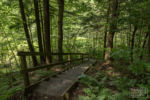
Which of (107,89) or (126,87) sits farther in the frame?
(126,87)

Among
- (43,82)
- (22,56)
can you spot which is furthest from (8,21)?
(43,82)

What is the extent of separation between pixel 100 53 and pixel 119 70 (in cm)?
1154

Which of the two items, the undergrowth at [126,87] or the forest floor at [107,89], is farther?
the forest floor at [107,89]

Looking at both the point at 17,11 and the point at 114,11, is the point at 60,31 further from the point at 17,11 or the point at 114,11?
the point at 17,11

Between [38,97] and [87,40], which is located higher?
[87,40]

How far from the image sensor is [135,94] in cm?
252

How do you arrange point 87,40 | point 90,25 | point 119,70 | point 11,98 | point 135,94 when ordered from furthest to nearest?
point 87,40 → point 90,25 → point 119,70 → point 11,98 → point 135,94

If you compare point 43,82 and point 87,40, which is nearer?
point 43,82

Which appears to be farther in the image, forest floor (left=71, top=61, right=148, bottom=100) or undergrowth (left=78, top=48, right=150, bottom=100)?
forest floor (left=71, top=61, right=148, bottom=100)

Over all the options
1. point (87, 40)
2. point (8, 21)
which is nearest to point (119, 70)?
point (8, 21)

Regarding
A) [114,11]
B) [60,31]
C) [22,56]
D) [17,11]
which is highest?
[17,11]

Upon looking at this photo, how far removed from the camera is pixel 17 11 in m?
7.73

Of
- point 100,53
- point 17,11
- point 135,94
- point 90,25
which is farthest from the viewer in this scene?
point 100,53

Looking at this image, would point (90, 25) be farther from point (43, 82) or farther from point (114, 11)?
point (43, 82)
